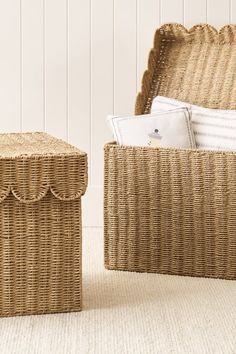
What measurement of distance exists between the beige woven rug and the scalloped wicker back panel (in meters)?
0.78

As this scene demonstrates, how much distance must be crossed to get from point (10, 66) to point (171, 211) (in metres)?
1.03

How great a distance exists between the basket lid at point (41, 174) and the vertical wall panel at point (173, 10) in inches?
48.8

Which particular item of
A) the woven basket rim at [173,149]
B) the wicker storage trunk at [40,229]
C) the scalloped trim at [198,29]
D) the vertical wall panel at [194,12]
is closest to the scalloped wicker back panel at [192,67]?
the scalloped trim at [198,29]

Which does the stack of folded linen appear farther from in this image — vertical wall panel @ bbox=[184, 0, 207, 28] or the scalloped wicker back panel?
vertical wall panel @ bbox=[184, 0, 207, 28]

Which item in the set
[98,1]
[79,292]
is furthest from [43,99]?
[79,292]

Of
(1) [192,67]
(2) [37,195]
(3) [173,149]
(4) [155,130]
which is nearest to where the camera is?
(2) [37,195]

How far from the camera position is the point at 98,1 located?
11.1 ft

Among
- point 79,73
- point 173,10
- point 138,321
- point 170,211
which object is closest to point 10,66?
point 79,73

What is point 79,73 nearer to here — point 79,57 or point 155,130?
point 79,57

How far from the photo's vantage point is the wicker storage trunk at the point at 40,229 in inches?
88.3

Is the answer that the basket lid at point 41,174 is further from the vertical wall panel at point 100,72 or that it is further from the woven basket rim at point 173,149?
the vertical wall panel at point 100,72

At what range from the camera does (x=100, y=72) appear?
11.2 feet

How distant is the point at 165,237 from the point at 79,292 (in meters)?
0.48

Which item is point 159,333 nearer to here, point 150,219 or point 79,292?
point 79,292
